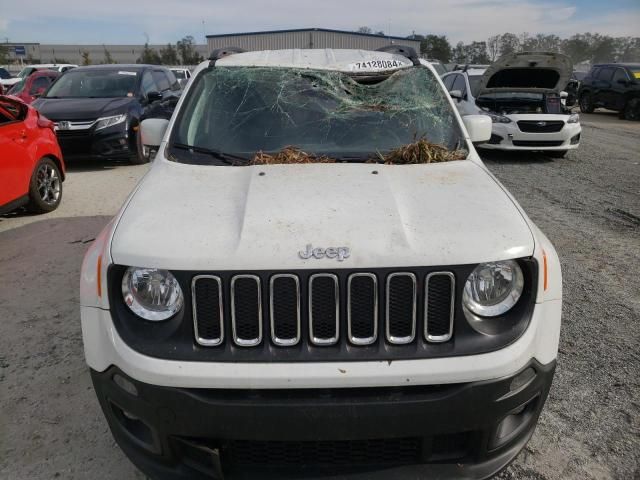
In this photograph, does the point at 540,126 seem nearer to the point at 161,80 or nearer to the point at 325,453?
the point at 161,80

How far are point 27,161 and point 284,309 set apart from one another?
569 centimetres

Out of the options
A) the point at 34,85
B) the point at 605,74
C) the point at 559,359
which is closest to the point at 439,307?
the point at 559,359

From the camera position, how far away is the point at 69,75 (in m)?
10.9

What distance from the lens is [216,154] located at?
3033 millimetres

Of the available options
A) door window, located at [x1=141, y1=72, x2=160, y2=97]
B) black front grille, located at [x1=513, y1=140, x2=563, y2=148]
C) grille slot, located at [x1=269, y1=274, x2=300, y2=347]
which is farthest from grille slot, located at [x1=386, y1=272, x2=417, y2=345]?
door window, located at [x1=141, y1=72, x2=160, y2=97]

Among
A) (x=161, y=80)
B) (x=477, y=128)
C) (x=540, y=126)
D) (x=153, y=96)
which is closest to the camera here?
(x=477, y=128)

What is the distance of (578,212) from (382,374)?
6082mm

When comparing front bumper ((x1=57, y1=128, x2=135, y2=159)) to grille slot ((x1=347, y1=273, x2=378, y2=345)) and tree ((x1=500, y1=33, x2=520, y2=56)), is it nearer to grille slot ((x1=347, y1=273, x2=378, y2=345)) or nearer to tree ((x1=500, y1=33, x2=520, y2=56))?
grille slot ((x1=347, y1=273, x2=378, y2=345))

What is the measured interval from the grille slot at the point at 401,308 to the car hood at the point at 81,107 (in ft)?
28.6

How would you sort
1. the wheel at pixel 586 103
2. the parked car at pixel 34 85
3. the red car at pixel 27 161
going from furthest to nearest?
the wheel at pixel 586 103, the parked car at pixel 34 85, the red car at pixel 27 161

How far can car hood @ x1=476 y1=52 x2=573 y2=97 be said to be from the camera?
10.6 metres

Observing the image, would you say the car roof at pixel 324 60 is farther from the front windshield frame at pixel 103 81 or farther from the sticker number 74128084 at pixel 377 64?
the front windshield frame at pixel 103 81

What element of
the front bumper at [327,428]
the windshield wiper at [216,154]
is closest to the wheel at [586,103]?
the windshield wiper at [216,154]

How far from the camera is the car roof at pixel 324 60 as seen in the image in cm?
369
